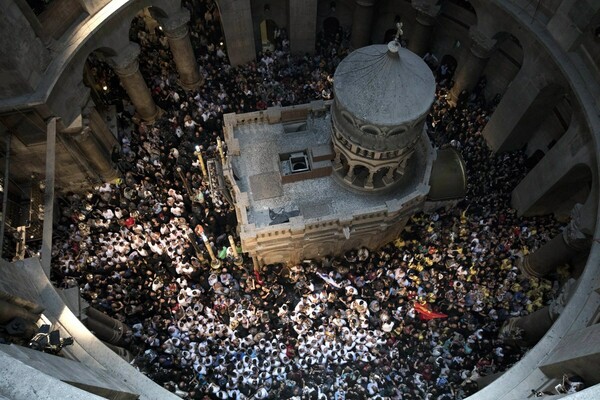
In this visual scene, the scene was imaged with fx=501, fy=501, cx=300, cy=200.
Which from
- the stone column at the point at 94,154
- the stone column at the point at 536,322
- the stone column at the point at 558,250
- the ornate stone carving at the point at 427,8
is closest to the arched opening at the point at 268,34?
the ornate stone carving at the point at 427,8

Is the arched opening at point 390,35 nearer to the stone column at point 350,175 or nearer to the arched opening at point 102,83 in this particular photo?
the stone column at point 350,175

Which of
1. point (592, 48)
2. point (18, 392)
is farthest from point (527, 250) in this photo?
point (18, 392)

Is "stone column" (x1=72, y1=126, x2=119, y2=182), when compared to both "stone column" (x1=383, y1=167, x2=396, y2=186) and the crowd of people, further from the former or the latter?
"stone column" (x1=383, y1=167, x2=396, y2=186)

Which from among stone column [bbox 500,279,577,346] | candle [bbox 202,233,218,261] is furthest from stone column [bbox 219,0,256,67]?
stone column [bbox 500,279,577,346]

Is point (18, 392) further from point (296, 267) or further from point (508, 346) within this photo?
point (508, 346)

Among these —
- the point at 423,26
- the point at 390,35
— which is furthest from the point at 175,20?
→ the point at 390,35

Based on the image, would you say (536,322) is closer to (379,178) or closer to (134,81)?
(379,178)
